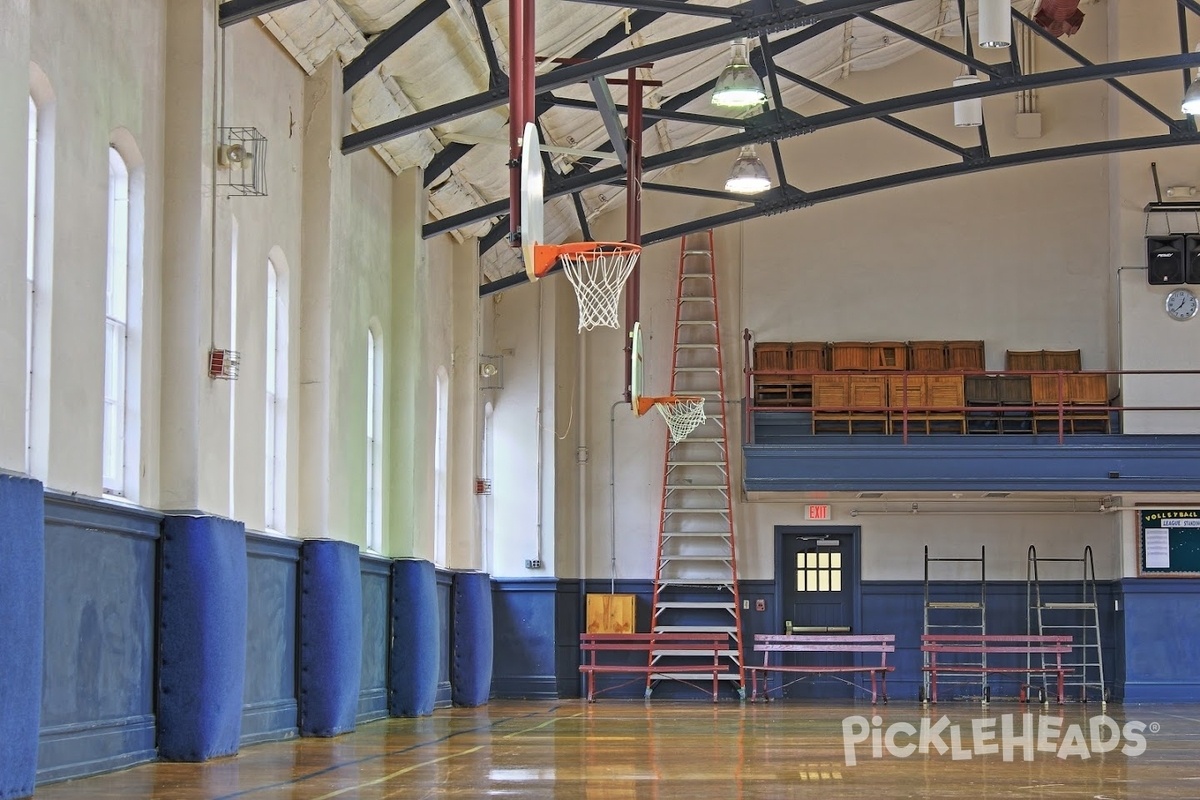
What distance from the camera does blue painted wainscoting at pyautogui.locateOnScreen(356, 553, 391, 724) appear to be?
15609mm

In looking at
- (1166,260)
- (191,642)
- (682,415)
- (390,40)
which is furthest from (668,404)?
(191,642)

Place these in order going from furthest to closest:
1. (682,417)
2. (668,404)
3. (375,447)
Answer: (682,417) < (668,404) < (375,447)

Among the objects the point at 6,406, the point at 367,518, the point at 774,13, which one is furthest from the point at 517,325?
the point at 6,406

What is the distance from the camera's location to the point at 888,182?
20.5 meters

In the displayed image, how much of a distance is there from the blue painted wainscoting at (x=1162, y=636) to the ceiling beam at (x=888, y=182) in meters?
5.95

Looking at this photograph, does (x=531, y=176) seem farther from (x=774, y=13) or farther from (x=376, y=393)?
(x=376, y=393)

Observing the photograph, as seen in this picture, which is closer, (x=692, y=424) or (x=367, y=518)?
(x=367, y=518)

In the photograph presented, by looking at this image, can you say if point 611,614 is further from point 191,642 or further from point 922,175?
point 191,642

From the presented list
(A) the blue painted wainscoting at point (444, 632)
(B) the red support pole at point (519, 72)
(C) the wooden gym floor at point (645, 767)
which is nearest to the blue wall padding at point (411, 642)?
(C) the wooden gym floor at point (645, 767)

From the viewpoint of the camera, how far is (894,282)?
23094 mm

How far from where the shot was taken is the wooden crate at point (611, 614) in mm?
22531

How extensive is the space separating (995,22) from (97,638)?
9.60 metres

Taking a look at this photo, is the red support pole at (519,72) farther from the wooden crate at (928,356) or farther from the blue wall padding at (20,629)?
the wooden crate at (928,356)

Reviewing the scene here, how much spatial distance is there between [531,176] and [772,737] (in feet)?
17.9
